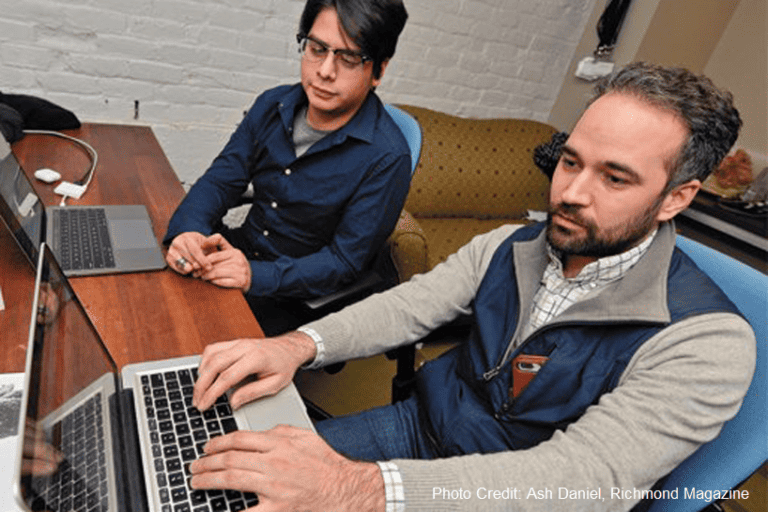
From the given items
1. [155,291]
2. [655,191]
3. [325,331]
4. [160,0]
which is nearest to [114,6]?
[160,0]

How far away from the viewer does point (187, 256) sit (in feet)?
3.41

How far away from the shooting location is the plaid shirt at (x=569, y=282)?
3.03 ft

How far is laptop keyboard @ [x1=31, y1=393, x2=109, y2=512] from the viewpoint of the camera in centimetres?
48

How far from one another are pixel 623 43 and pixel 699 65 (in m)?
0.47

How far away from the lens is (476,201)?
8.50 ft

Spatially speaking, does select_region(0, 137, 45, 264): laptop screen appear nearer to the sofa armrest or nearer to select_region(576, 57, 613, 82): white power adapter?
the sofa armrest

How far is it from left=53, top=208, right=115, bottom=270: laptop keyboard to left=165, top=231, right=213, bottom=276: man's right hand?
0.12 m

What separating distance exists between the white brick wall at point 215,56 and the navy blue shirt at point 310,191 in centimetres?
72

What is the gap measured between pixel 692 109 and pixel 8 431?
115 centimetres

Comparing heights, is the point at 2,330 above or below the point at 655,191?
below

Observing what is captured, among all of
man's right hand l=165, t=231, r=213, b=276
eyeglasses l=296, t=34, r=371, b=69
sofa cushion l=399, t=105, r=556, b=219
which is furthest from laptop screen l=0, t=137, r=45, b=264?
sofa cushion l=399, t=105, r=556, b=219

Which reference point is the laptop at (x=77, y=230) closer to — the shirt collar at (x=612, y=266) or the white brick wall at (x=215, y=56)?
the shirt collar at (x=612, y=266)

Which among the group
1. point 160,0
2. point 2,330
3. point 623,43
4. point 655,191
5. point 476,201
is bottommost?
point 476,201

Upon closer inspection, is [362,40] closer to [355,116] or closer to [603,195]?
[355,116]
